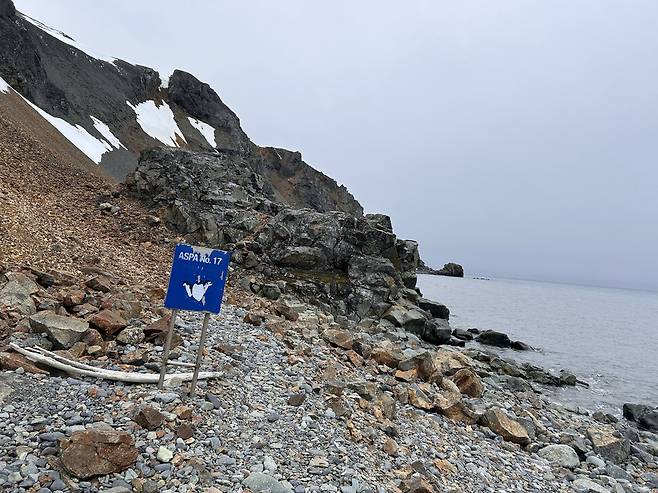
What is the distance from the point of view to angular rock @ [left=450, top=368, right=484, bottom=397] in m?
16.3

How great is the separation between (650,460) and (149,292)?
1721cm

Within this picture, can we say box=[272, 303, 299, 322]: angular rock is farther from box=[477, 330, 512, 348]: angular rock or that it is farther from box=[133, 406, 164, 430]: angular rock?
box=[477, 330, 512, 348]: angular rock

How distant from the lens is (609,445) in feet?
45.5

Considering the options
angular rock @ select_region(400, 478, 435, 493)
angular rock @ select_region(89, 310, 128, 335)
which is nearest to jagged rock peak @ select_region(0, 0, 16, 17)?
angular rock @ select_region(89, 310, 128, 335)

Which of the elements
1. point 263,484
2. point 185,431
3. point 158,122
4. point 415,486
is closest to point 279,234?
point 185,431

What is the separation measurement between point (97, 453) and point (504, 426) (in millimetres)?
10604

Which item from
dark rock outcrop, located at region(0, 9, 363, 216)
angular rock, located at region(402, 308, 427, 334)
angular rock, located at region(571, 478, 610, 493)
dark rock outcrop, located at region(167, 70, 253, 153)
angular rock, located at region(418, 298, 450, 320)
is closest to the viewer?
angular rock, located at region(571, 478, 610, 493)

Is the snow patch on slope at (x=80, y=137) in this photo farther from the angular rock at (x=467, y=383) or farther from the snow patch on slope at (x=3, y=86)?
the angular rock at (x=467, y=383)

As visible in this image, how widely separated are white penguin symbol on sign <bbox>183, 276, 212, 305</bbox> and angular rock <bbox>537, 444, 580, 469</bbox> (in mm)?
10103

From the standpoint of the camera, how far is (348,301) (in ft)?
93.0

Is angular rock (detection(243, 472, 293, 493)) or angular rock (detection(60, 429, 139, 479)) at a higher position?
angular rock (detection(60, 429, 139, 479))

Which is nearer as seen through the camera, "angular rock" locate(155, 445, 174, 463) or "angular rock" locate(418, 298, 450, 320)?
"angular rock" locate(155, 445, 174, 463)

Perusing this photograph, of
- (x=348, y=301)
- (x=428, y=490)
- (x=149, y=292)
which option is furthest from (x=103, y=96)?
(x=428, y=490)

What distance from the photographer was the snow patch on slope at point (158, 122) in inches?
3374
